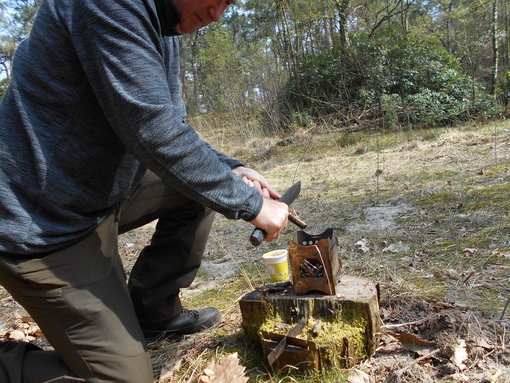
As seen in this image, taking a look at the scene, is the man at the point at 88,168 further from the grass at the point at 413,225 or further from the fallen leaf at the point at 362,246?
the fallen leaf at the point at 362,246

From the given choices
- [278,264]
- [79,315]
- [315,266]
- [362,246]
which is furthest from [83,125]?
[362,246]

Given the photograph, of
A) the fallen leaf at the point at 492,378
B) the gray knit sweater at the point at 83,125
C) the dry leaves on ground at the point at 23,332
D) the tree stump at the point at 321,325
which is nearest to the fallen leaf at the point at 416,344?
the tree stump at the point at 321,325

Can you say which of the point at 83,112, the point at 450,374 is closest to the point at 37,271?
the point at 83,112

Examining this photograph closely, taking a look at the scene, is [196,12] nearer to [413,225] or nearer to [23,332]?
[23,332]

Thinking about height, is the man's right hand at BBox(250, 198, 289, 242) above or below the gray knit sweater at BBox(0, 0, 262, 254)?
below

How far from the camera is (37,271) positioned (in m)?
1.49

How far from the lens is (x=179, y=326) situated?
90.2 inches

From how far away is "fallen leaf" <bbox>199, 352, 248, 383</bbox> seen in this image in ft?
5.44

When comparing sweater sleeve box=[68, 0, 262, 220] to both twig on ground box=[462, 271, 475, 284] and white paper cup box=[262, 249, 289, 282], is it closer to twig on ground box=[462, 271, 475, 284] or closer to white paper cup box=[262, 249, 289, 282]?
white paper cup box=[262, 249, 289, 282]

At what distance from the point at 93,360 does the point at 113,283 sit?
30 cm

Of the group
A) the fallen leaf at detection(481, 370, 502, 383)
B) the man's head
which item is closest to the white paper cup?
the fallen leaf at detection(481, 370, 502, 383)

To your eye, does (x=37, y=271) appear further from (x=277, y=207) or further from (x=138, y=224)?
(x=277, y=207)

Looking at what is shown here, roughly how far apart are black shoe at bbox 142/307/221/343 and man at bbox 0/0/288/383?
62 centimetres

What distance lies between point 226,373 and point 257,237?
634mm
